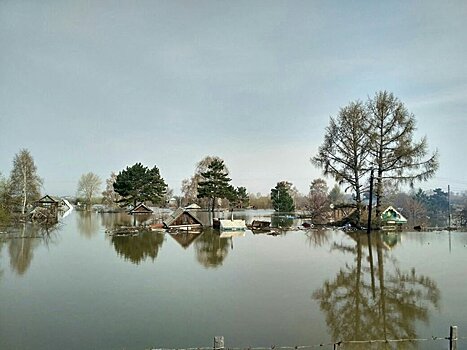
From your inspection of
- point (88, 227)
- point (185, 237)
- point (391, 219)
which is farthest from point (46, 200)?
point (391, 219)

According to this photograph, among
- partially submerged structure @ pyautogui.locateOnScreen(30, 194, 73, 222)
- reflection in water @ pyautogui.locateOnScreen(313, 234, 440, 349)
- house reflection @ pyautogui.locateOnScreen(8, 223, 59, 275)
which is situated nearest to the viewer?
reflection in water @ pyautogui.locateOnScreen(313, 234, 440, 349)

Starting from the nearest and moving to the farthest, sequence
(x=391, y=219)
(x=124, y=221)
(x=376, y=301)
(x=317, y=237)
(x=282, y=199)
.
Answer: (x=376, y=301) → (x=317, y=237) → (x=391, y=219) → (x=124, y=221) → (x=282, y=199)

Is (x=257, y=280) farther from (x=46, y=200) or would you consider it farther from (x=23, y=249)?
(x=46, y=200)

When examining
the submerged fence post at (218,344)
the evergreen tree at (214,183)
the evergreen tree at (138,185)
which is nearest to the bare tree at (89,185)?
the evergreen tree at (138,185)

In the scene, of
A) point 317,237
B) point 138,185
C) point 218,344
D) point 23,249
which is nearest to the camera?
point 218,344

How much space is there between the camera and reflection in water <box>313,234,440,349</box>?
7070 millimetres

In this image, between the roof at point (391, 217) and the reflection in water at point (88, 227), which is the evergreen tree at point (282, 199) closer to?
the roof at point (391, 217)

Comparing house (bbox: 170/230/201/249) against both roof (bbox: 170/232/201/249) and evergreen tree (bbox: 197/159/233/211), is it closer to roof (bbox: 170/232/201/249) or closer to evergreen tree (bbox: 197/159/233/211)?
roof (bbox: 170/232/201/249)

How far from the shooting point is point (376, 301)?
29.8 feet

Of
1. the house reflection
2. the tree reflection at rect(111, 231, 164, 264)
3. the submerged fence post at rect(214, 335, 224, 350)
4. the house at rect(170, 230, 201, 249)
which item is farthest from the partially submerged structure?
the submerged fence post at rect(214, 335, 224, 350)

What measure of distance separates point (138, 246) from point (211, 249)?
367cm

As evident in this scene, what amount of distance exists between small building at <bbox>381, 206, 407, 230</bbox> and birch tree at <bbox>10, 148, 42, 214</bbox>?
31490mm

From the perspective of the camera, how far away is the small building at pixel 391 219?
1084 inches

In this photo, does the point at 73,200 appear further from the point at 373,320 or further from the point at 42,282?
the point at 373,320
